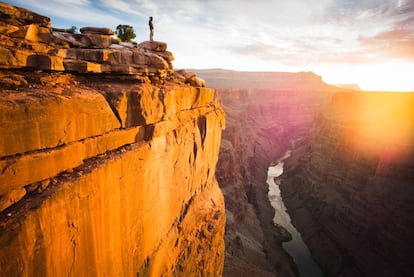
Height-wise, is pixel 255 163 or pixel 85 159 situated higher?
pixel 85 159

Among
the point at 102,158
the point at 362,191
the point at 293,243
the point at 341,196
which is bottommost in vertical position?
the point at 293,243

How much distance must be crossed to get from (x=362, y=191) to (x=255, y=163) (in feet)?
96.1

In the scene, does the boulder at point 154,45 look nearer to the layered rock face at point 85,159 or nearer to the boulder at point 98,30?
the layered rock face at point 85,159

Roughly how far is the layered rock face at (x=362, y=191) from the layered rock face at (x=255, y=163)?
5.96 m

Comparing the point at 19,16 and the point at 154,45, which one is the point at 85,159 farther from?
the point at 154,45

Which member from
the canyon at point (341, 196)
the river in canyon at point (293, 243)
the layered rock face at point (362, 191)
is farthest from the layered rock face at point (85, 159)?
the layered rock face at point (362, 191)

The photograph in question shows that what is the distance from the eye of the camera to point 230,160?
134 ft

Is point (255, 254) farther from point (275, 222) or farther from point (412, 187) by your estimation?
point (412, 187)

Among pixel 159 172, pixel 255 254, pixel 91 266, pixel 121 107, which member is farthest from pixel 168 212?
pixel 255 254

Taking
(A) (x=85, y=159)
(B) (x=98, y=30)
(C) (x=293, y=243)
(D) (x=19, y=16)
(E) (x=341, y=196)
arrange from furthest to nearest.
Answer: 1. (E) (x=341, y=196)
2. (C) (x=293, y=243)
3. (B) (x=98, y=30)
4. (D) (x=19, y=16)
5. (A) (x=85, y=159)

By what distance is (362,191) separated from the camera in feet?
115

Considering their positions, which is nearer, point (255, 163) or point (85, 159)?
point (85, 159)

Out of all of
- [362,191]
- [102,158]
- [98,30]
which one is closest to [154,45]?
[98,30]

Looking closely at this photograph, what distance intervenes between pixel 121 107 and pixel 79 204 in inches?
89.6
